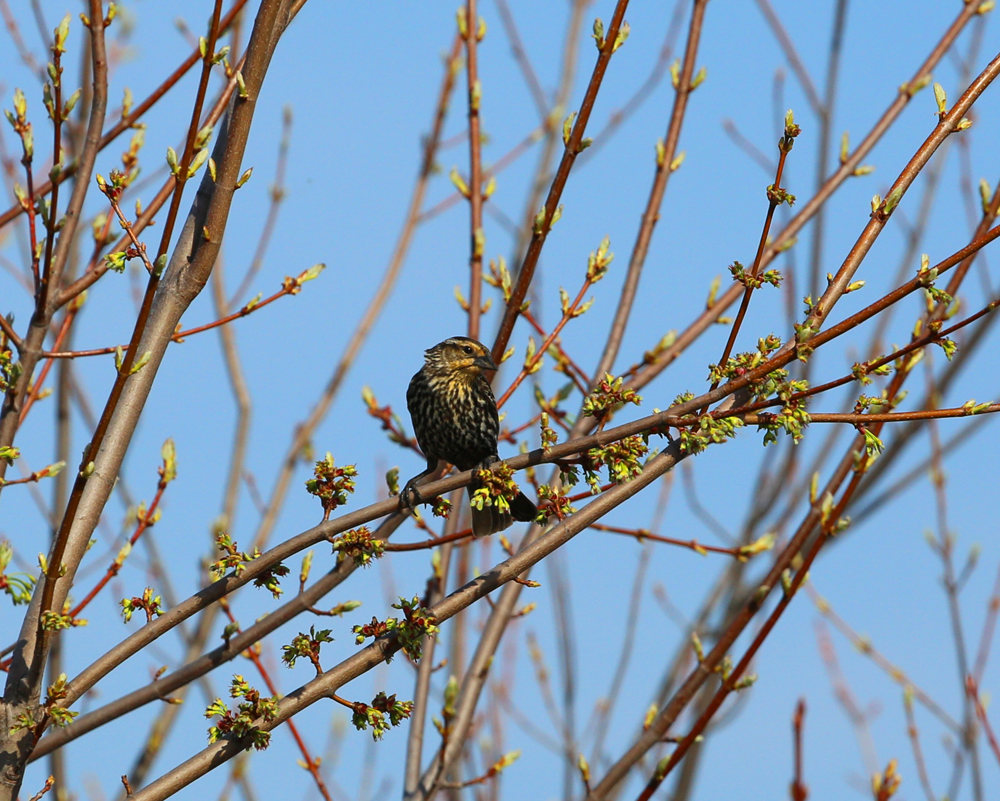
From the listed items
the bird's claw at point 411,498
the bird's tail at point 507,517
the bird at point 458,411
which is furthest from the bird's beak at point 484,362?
the bird's claw at point 411,498

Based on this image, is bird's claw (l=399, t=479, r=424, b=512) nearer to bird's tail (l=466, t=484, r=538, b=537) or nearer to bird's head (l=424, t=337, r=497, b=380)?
bird's tail (l=466, t=484, r=538, b=537)

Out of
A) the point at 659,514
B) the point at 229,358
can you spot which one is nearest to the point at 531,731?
the point at 659,514

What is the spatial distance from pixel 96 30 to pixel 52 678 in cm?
279

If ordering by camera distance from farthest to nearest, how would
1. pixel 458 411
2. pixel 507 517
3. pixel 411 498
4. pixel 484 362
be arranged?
pixel 458 411 → pixel 484 362 → pixel 507 517 → pixel 411 498

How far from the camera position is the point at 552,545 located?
9.27 ft

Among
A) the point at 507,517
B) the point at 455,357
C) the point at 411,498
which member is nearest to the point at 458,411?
the point at 455,357

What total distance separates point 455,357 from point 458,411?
0.38 metres

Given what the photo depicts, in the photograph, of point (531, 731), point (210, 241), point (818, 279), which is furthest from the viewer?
point (531, 731)

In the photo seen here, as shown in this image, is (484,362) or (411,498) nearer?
(411,498)

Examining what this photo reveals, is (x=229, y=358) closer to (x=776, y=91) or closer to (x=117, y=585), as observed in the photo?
(x=117, y=585)

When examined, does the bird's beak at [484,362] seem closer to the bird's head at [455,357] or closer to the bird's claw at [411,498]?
the bird's head at [455,357]

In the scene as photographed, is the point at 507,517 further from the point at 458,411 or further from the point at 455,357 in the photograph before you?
→ the point at 455,357

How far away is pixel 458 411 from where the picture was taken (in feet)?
16.6

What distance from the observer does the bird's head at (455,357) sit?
508 cm
